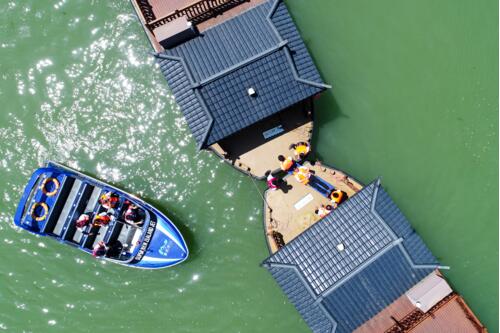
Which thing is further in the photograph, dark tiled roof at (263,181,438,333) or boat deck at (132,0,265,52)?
boat deck at (132,0,265,52)

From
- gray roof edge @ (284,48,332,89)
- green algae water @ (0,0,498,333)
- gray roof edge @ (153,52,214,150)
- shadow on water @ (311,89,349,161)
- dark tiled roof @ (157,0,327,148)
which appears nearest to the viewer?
gray roof edge @ (153,52,214,150)

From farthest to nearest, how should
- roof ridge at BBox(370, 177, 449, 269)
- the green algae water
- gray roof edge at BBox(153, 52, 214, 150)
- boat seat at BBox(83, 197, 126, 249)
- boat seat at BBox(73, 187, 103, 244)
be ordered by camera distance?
the green algae water
boat seat at BBox(73, 187, 103, 244)
boat seat at BBox(83, 197, 126, 249)
gray roof edge at BBox(153, 52, 214, 150)
roof ridge at BBox(370, 177, 449, 269)

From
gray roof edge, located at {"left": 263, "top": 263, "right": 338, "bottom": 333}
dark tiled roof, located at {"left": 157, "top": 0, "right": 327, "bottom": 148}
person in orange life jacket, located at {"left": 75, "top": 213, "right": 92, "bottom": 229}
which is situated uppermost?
dark tiled roof, located at {"left": 157, "top": 0, "right": 327, "bottom": 148}

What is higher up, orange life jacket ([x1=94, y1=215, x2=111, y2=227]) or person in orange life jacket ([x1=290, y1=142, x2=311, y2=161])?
orange life jacket ([x1=94, y1=215, x2=111, y2=227])

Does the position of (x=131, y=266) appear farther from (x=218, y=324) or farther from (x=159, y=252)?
(x=218, y=324)

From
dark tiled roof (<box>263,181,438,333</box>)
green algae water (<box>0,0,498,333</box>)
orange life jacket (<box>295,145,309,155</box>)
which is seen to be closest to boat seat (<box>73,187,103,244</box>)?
green algae water (<box>0,0,498,333</box>)

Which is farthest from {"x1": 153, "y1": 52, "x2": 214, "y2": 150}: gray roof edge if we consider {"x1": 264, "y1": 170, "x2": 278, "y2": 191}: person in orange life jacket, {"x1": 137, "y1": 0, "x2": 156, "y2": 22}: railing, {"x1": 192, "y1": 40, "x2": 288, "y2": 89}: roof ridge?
{"x1": 264, "y1": 170, "x2": 278, "y2": 191}: person in orange life jacket

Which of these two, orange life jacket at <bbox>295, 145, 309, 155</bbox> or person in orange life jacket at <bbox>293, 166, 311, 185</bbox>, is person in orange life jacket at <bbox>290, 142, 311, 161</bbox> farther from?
person in orange life jacket at <bbox>293, 166, 311, 185</bbox>
